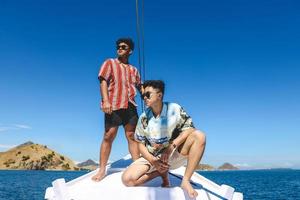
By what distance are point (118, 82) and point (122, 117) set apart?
62 cm

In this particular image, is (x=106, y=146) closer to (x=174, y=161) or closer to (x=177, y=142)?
(x=174, y=161)

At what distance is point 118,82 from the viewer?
6.58m

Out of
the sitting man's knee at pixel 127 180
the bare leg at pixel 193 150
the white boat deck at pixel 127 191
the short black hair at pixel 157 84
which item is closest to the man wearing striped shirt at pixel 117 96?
the white boat deck at pixel 127 191

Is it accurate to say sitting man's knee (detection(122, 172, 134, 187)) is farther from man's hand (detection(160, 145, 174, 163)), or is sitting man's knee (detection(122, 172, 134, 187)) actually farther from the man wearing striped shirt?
the man wearing striped shirt

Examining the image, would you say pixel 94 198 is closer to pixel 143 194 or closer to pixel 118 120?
pixel 143 194

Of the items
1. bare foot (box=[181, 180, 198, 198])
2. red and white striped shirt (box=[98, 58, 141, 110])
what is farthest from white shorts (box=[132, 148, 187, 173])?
red and white striped shirt (box=[98, 58, 141, 110])

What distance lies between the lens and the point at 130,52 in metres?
6.88

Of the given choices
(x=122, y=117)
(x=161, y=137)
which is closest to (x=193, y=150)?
(x=161, y=137)

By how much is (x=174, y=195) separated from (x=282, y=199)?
136 feet

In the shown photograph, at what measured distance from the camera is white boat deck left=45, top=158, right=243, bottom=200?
16.2 feet

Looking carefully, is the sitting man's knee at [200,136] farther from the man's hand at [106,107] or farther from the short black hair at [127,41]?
the short black hair at [127,41]

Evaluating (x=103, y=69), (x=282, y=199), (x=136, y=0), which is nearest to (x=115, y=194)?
(x=103, y=69)

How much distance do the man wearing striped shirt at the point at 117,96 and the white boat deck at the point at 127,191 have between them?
602 millimetres

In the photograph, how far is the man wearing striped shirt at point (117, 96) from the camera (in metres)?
6.44
